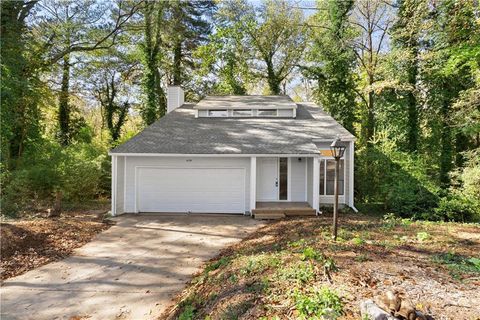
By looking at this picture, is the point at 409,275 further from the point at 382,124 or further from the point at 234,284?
the point at 382,124

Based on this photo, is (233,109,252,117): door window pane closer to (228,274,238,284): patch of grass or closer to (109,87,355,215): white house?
(109,87,355,215): white house

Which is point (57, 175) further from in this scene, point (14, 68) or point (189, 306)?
point (189, 306)

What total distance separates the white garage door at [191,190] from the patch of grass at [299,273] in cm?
761

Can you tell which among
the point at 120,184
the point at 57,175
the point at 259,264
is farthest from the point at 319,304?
the point at 57,175

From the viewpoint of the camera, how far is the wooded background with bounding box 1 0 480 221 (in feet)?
38.6

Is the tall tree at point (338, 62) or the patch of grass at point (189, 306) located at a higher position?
the tall tree at point (338, 62)

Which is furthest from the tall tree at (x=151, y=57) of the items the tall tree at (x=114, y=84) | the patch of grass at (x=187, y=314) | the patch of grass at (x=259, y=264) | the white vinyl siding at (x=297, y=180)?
the patch of grass at (x=187, y=314)

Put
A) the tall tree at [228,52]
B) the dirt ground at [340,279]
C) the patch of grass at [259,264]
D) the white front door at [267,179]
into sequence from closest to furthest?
the dirt ground at [340,279]
the patch of grass at [259,264]
the white front door at [267,179]
the tall tree at [228,52]

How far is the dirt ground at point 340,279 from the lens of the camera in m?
3.18

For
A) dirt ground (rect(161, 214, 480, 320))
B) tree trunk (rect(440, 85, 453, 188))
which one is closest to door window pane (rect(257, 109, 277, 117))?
tree trunk (rect(440, 85, 453, 188))

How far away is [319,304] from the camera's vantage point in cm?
312

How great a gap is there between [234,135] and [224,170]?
75.2 inches

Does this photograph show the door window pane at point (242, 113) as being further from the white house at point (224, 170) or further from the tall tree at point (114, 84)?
the tall tree at point (114, 84)

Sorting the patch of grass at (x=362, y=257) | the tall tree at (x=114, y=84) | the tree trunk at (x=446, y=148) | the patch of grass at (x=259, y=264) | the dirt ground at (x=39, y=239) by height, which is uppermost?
the tall tree at (x=114, y=84)
